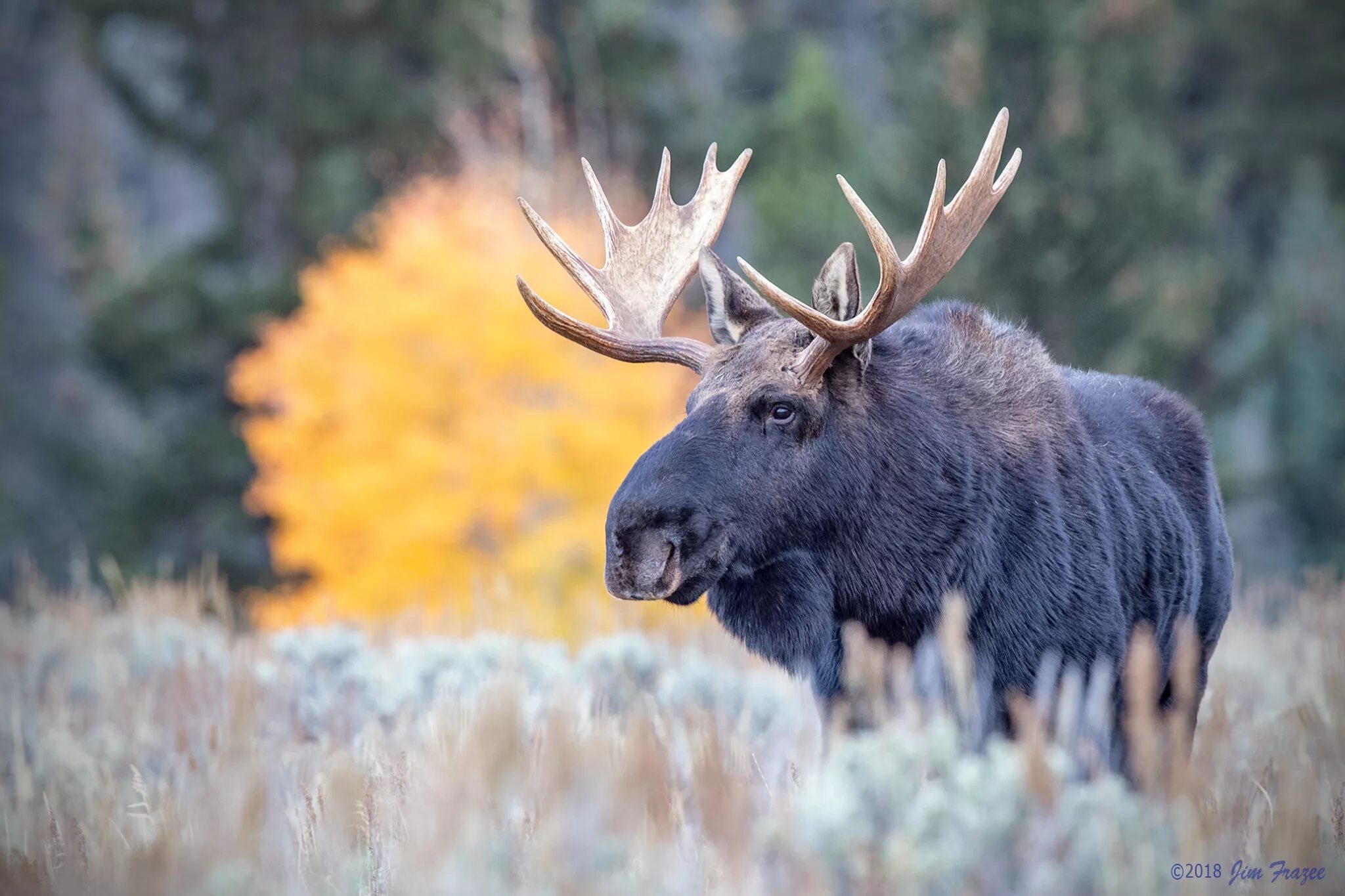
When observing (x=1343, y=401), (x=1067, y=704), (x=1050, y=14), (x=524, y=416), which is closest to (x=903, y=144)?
(x=1050, y=14)

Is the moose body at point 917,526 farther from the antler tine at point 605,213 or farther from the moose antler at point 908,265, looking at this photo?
the antler tine at point 605,213

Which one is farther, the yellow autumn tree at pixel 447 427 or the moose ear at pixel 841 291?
the yellow autumn tree at pixel 447 427

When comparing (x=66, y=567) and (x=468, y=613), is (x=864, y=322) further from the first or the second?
(x=66, y=567)

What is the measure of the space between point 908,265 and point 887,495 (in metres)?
0.65

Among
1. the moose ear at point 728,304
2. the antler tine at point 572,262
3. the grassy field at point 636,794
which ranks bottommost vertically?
the grassy field at point 636,794

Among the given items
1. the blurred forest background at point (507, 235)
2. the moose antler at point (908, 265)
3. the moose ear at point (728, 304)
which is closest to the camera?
the moose antler at point (908, 265)

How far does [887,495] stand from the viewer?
3.51 m

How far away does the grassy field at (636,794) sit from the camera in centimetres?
225

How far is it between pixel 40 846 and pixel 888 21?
26096mm
